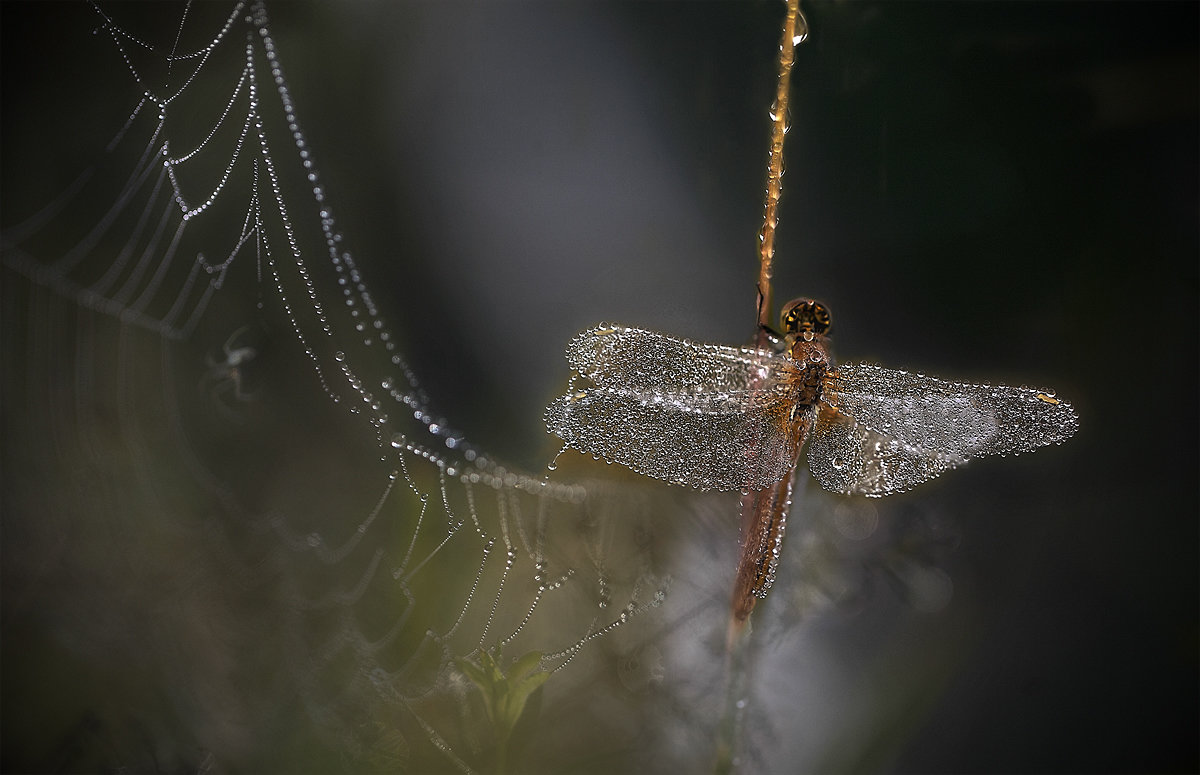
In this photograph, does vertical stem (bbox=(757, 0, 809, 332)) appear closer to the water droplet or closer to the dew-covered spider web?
the water droplet

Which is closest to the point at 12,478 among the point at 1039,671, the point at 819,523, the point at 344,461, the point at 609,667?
the point at 344,461

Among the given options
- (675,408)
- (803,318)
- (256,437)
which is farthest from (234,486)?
(803,318)

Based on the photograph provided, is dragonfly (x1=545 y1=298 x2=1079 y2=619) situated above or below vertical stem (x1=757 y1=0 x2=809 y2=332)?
below

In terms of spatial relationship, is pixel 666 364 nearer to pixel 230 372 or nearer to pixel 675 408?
pixel 675 408

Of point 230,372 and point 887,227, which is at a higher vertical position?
point 887,227

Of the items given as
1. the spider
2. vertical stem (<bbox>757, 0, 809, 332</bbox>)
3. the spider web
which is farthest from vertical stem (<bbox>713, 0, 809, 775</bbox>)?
the spider

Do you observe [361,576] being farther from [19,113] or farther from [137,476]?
[19,113]
